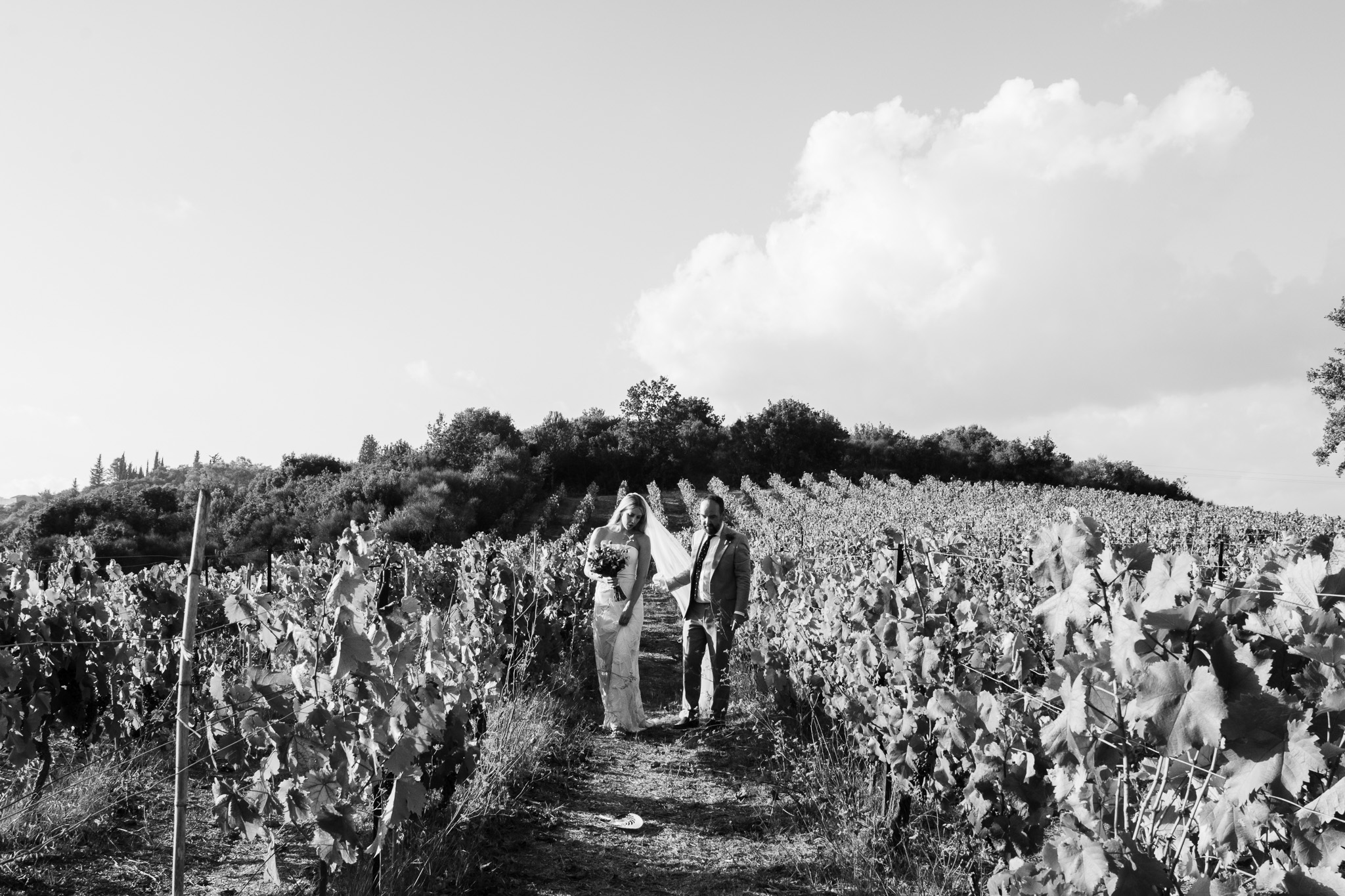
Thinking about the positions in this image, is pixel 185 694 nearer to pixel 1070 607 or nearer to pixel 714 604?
pixel 1070 607

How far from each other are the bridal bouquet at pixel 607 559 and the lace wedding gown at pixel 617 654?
0.06 metres

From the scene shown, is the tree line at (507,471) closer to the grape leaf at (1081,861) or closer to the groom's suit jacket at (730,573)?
the groom's suit jacket at (730,573)

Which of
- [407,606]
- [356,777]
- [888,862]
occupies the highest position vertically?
[407,606]

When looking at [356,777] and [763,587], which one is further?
[763,587]

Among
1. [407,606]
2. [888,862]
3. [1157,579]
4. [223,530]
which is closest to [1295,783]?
[1157,579]

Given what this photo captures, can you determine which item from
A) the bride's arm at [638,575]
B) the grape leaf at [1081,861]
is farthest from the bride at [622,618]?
the grape leaf at [1081,861]

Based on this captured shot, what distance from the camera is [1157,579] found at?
182 centimetres

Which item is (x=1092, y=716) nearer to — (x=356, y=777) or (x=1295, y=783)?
(x=1295, y=783)

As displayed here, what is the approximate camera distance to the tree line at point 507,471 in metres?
38.2

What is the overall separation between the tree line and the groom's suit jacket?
2916cm

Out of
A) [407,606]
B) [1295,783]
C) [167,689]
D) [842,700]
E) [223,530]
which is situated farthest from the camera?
[223,530]

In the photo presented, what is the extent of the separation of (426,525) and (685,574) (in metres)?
25.3

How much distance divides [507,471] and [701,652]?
134 feet

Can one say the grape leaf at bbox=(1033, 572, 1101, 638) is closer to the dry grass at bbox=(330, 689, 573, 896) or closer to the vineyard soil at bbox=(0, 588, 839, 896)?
the vineyard soil at bbox=(0, 588, 839, 896)
